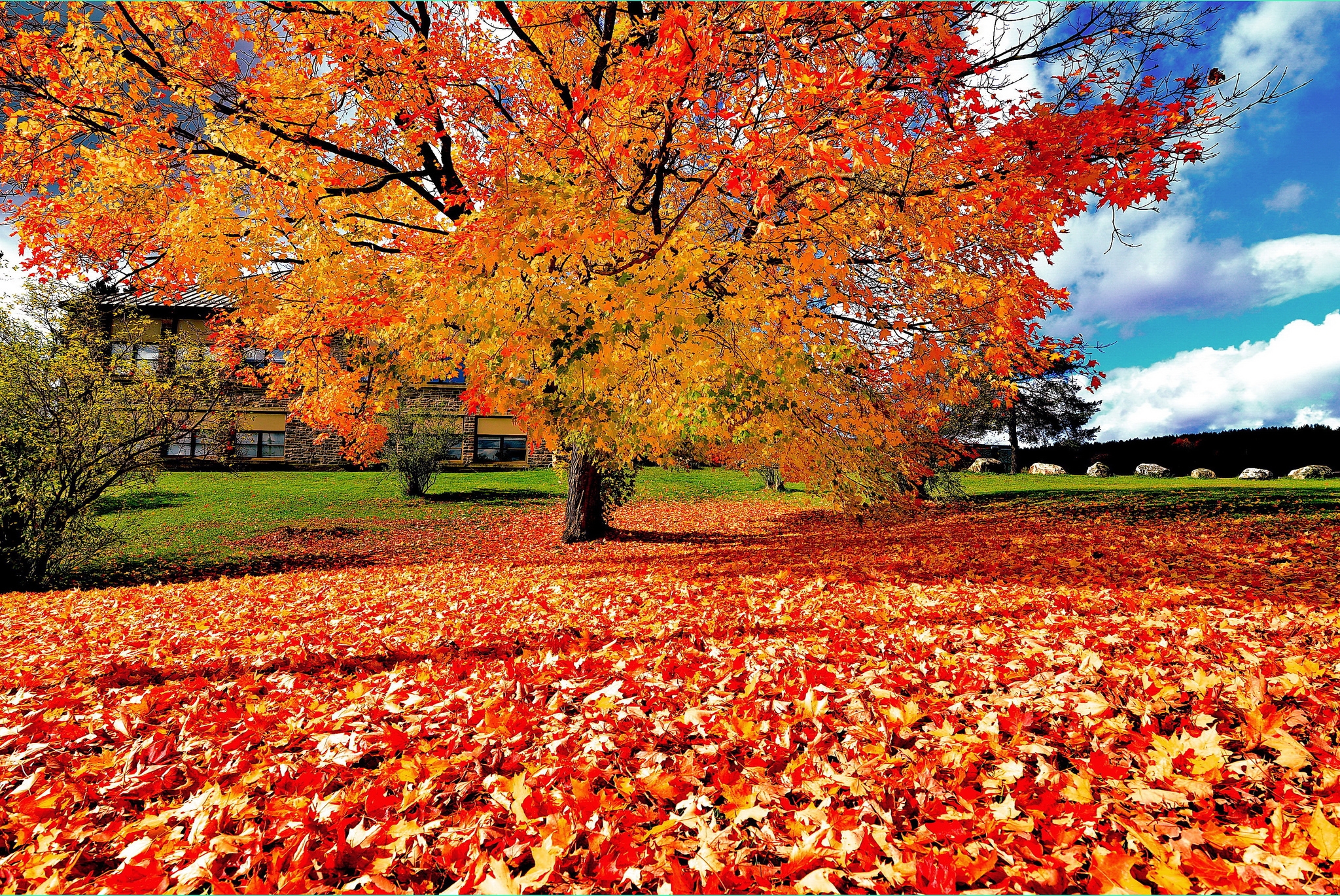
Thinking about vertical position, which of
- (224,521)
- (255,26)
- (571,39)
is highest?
(571,39)

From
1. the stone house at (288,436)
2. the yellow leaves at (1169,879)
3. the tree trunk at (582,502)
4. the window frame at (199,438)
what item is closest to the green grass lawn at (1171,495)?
the tree trunk at (582,502)

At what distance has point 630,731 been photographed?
2.91 metres

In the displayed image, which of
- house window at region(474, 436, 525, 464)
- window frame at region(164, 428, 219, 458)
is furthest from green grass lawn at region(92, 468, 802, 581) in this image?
house window at region(474, 436, 525, 464)

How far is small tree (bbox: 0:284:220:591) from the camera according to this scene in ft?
30.4

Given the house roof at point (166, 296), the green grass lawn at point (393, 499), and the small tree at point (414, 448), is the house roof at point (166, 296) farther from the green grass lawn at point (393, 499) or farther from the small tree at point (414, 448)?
the small tree at point (414, 448)

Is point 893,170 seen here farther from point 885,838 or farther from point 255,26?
point 255,26

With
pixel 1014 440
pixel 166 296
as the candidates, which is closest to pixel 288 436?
pixel 166 296

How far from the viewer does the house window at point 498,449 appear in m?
31.7

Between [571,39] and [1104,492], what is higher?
[571,39]

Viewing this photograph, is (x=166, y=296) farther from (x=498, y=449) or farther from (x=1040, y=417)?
(x=1040, y=417)

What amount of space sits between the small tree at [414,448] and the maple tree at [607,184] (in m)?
11.5

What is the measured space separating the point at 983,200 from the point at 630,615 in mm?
5481

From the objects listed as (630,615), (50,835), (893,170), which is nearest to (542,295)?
(630,615)

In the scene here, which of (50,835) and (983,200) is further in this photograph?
(983,200)
